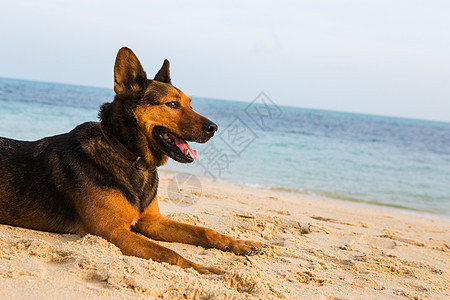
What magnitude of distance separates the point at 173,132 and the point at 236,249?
1.23 meters

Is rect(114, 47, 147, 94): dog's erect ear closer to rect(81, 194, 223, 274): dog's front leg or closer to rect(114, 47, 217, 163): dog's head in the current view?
rect(114, 47, 217, 163): dog's head

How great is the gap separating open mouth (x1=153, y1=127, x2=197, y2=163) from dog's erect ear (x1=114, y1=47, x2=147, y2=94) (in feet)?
1.43

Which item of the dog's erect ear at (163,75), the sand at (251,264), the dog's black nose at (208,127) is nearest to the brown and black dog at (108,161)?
the dog's black nose at (208,127)

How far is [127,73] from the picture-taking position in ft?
11.7

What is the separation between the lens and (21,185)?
3.50 meters

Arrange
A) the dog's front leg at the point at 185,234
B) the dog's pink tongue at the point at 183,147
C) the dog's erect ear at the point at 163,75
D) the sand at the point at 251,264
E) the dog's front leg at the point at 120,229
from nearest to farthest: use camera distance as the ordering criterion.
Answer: the sand at the point at 251,264 < the dog's front leg at the point at 120,229 < the dog's pink tongue at the point at 183,147 < the dog's front leg at the point at 185,234 < the dog's erect ear at the point at 163,75

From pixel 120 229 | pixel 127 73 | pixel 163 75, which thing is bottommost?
pixel 120 229

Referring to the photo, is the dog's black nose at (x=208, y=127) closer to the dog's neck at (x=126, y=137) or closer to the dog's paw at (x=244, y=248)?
the dog's neck at (x=126, y=137)

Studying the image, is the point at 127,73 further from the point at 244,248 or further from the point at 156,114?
the point at 244,248

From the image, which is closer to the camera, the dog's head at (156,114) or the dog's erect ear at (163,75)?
the dog's head at (156,114)

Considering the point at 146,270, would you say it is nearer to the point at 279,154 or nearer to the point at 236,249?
the point at 236,249

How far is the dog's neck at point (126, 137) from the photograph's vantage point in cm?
355

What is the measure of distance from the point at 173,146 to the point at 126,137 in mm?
421

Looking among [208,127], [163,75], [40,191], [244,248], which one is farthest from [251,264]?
[163,75]
